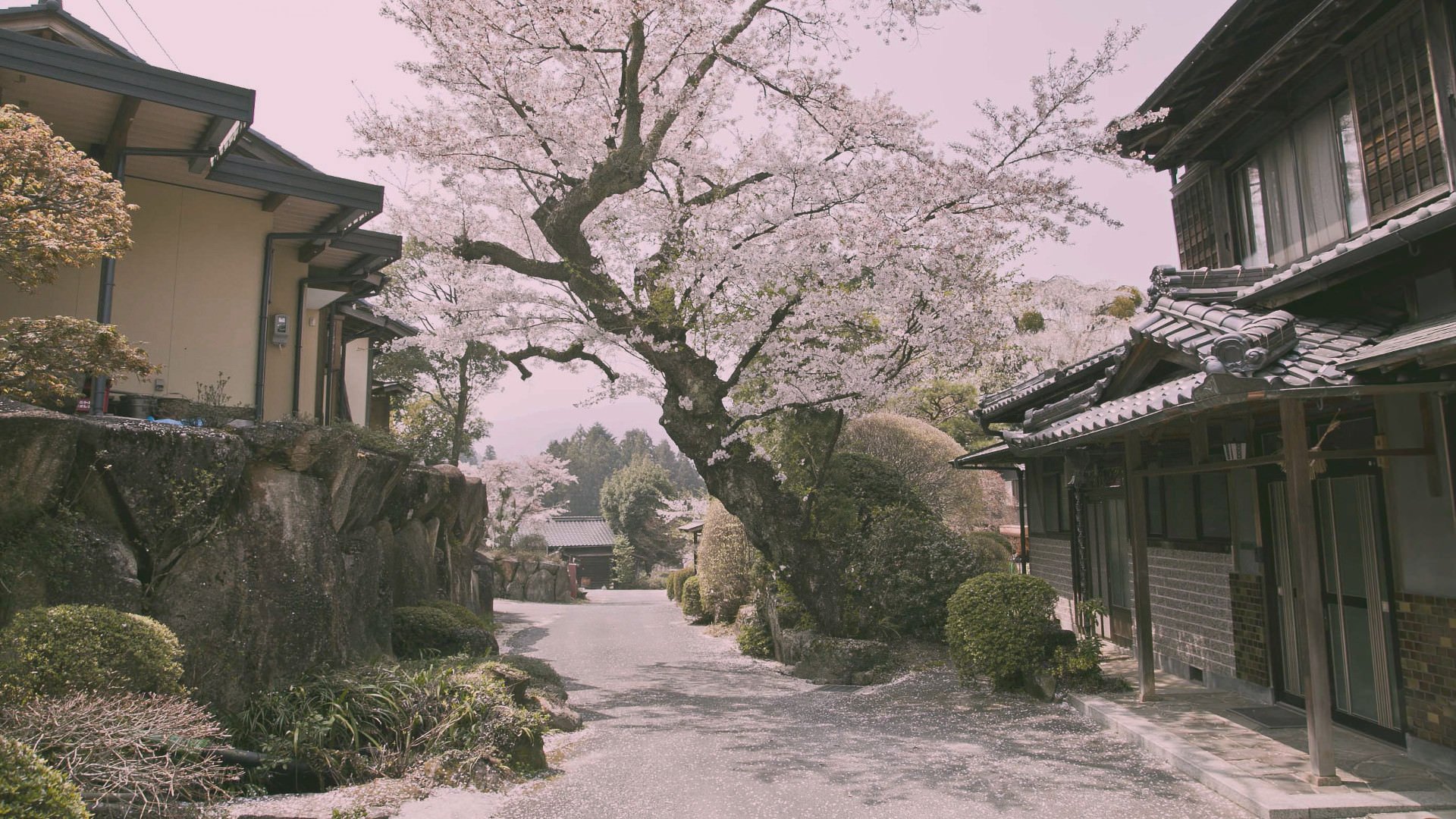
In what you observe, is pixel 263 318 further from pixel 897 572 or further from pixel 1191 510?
pixel 1191 510

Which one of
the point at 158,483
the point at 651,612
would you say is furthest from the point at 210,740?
the point at 651,612

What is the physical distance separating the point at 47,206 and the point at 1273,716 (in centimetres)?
1047

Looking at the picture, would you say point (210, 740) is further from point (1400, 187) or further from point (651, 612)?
point (651, 612)

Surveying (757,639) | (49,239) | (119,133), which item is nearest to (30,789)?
(49,239)

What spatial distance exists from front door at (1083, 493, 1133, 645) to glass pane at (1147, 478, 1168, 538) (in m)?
0.53

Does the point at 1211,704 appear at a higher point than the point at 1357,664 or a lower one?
lower

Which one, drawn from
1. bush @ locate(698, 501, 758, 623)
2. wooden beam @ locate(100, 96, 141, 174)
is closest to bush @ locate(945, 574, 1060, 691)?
bush @ locate(698, 501, 758, 623)

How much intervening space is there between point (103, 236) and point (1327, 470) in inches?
394

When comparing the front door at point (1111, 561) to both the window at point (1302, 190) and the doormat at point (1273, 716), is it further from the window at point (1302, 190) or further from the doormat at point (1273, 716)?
the window at point (1302, 190)

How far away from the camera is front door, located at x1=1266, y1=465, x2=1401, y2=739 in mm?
6293

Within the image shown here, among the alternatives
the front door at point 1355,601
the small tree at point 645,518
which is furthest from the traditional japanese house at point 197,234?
the small tree at point 645,518

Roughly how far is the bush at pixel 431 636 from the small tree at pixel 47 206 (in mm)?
5811

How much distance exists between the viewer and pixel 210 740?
5.70 metres

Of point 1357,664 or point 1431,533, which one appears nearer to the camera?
point 1431,533
